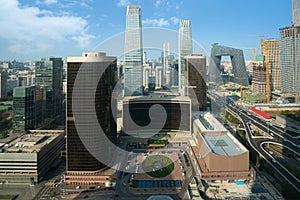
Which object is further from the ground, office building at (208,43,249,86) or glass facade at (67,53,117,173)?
office building at (208,43,249,86)

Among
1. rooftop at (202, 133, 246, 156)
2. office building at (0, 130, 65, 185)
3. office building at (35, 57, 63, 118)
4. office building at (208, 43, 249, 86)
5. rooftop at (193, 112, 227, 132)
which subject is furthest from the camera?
office building at (208, 43, 249, 86)

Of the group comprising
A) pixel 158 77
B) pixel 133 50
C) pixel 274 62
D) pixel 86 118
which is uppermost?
pixel 274 62

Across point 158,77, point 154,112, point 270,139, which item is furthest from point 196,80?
point 158,77

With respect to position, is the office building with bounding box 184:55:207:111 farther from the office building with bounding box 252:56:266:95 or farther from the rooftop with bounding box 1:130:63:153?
the office building with bounding box 252:56:266:95

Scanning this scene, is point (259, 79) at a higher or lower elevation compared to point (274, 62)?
lower

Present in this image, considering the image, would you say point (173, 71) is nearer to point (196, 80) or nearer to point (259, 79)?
point (259, 79)

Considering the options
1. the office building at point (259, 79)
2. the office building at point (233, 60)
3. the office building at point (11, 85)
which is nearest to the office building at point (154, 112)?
the office building at point (259, 79)

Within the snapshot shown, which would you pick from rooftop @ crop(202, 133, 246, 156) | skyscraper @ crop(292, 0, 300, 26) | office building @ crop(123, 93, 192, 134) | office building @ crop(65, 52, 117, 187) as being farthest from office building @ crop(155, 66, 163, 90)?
office building @ crop(65, 52, 117, 187)
